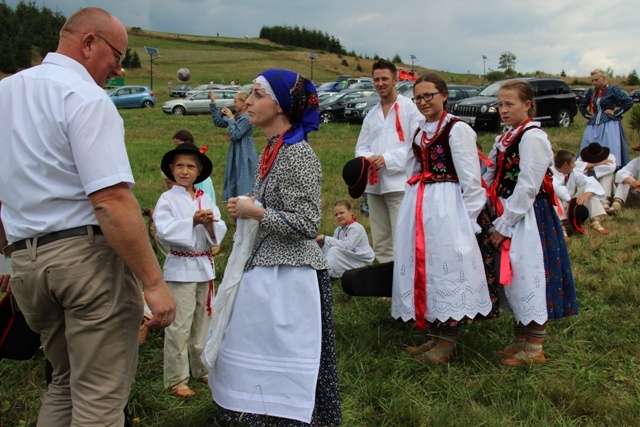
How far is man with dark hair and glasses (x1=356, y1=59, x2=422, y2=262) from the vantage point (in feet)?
17.4

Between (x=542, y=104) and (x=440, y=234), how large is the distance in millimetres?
16848

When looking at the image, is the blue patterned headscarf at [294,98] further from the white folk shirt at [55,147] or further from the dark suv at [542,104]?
the dark suv at [542,104]

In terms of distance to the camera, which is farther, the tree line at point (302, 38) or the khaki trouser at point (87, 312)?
the tree line at point (302, 38)

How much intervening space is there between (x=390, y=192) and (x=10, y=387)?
10.5ft

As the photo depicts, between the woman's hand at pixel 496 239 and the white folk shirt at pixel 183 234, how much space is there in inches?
68.9

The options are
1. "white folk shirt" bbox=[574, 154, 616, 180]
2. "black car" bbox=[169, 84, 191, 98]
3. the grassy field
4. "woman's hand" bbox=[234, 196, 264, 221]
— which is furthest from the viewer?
"black car" bbox=[169, 84, 191, 98]

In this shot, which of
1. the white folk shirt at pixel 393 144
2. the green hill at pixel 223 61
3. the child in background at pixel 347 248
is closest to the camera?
the white folk shirt at pixel 393 144

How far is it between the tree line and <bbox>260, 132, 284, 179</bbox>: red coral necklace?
9450 cm

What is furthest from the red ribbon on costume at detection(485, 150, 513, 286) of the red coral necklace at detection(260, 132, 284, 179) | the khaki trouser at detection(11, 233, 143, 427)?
the khaki trouser at detection(11, 233, 143, 427)

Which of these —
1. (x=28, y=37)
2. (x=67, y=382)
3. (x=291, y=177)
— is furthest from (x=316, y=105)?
(x=28, y=37)

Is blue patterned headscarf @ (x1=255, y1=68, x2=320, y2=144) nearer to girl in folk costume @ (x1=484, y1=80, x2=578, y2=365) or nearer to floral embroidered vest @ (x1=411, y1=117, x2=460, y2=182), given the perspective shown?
floral embroidered vest @ (x1=411, y1=117, x2=460, y2=182)

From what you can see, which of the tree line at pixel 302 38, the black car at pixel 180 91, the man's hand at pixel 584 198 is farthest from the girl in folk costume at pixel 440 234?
the tree line at pixel 302 38

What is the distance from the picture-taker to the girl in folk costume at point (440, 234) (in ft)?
13.0

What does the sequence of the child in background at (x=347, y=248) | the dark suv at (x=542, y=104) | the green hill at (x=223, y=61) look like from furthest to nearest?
the green hill at (x=223, y=61) → the dark suv at (x=542, y=104) → the child in background at (x=347, y=248)
